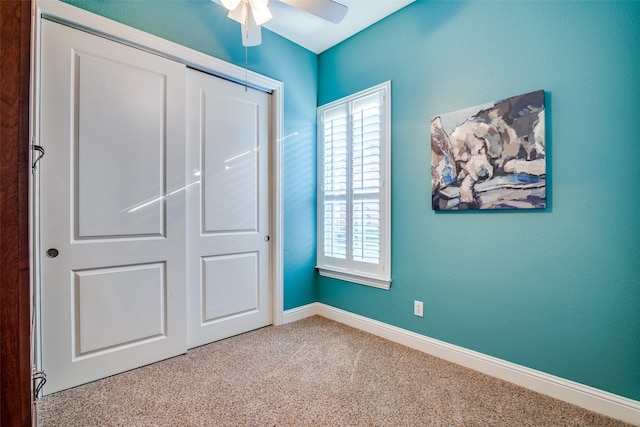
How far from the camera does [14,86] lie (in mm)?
674

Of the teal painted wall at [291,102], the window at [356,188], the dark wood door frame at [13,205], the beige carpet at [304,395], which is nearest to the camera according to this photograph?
the dark wood door frame at [13,205]

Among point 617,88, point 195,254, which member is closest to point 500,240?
point 617,88

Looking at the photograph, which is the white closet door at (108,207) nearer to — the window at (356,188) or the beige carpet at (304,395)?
the beige carpet at (304,395)

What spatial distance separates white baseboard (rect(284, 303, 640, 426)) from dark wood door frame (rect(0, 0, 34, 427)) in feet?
7.75

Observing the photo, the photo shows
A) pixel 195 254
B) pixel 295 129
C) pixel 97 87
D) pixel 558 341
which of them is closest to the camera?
pixel 558 341

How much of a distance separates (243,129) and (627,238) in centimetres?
275

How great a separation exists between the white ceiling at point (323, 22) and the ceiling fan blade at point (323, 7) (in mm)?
652

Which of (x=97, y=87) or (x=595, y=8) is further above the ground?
(x=595, y=8)

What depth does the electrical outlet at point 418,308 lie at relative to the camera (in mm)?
2455

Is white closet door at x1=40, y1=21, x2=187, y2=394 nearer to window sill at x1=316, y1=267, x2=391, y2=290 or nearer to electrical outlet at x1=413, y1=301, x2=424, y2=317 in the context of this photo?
window sill at x1=316, y1=267, x2=391, y2=290

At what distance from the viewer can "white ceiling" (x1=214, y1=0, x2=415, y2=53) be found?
2520 millimetres

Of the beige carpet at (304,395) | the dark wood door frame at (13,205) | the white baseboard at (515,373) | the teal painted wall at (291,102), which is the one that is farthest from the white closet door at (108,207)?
the dark wood door frame at (13,205)

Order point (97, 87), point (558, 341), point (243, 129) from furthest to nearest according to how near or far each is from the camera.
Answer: point (243, 129) < point (97, 87) < point (558, 341)

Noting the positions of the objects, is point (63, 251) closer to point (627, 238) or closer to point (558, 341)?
point (558, 341)
